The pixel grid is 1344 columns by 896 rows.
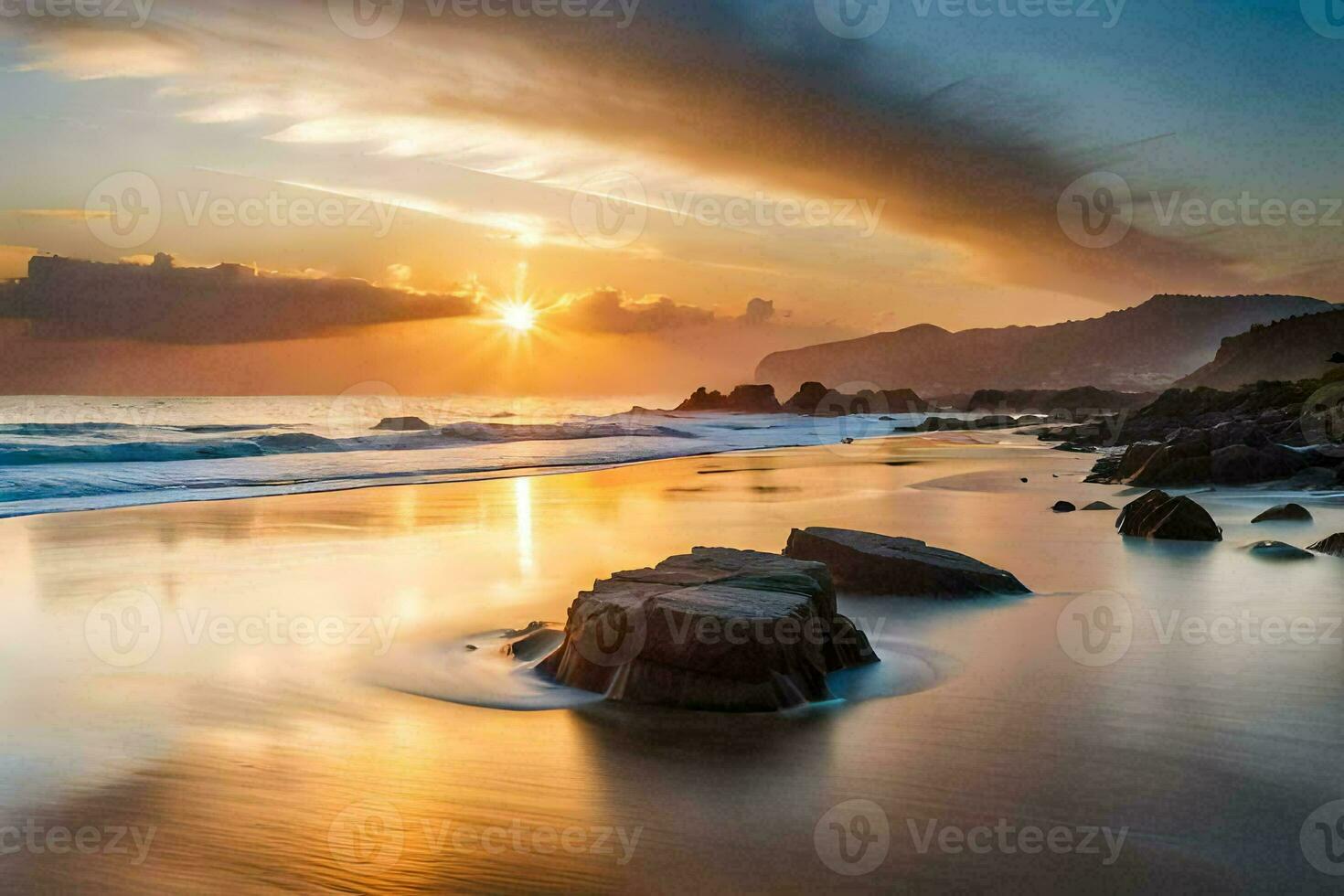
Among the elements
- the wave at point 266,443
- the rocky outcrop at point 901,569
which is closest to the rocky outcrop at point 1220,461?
the rocky outcrop at point 901,569

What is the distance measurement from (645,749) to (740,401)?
11469 centimetres

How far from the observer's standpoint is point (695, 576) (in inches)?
240

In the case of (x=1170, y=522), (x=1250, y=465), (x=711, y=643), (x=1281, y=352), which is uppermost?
(x=1281, y=352)

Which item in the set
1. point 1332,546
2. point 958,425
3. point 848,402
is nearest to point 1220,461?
point 1332,546

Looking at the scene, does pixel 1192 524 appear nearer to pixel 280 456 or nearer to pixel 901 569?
pixel 901 569

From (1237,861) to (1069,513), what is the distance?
33.9 feet

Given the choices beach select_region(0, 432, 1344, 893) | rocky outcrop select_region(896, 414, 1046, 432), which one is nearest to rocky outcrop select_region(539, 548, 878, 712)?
beach select_region(0, 432, 1344, 893)

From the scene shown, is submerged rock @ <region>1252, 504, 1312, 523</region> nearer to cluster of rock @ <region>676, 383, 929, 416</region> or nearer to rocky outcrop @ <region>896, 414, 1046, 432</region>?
rocky outcrop @ <region>896, 414, 1046, 432</region>

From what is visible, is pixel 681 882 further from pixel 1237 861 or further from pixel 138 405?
pixel 138 405

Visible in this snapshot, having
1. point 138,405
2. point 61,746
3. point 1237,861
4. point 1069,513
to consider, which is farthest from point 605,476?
point 138,405

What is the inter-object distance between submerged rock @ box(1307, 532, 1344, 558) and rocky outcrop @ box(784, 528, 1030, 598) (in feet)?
11.6

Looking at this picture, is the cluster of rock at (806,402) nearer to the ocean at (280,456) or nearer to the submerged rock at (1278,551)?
the ocean at (280,456)

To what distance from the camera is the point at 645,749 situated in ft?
14.8

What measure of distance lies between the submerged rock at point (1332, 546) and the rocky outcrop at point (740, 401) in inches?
4098
